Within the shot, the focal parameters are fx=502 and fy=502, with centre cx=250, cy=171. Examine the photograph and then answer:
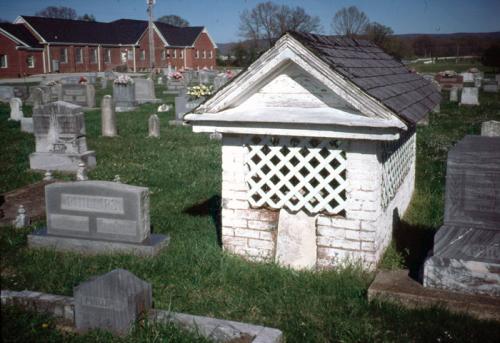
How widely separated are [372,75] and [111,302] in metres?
4.10

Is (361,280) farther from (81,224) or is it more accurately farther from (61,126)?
(61,126)

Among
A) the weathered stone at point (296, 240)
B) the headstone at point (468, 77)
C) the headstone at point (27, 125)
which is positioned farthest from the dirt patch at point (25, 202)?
the headstone at point (468, 77)

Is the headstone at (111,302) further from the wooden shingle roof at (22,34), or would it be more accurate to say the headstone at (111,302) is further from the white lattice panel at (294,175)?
the wooden shingle roof at (22,34)

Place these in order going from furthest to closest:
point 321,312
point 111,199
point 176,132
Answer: point 176,132
point 111,199
point 321,312

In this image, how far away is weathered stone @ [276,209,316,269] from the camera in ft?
19.1

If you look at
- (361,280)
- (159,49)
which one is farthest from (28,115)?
(159,49)

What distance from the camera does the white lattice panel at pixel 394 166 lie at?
20.0 ft

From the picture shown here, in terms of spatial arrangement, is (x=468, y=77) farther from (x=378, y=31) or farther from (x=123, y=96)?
(x=123, y=96)

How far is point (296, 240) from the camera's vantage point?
232 inches

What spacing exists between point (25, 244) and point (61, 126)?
5786 mm

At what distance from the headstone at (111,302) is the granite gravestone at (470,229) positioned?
2.85 meters

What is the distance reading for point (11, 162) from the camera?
42.0ft

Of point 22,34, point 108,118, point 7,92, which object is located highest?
point 22,34

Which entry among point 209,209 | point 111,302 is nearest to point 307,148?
point 111,302
